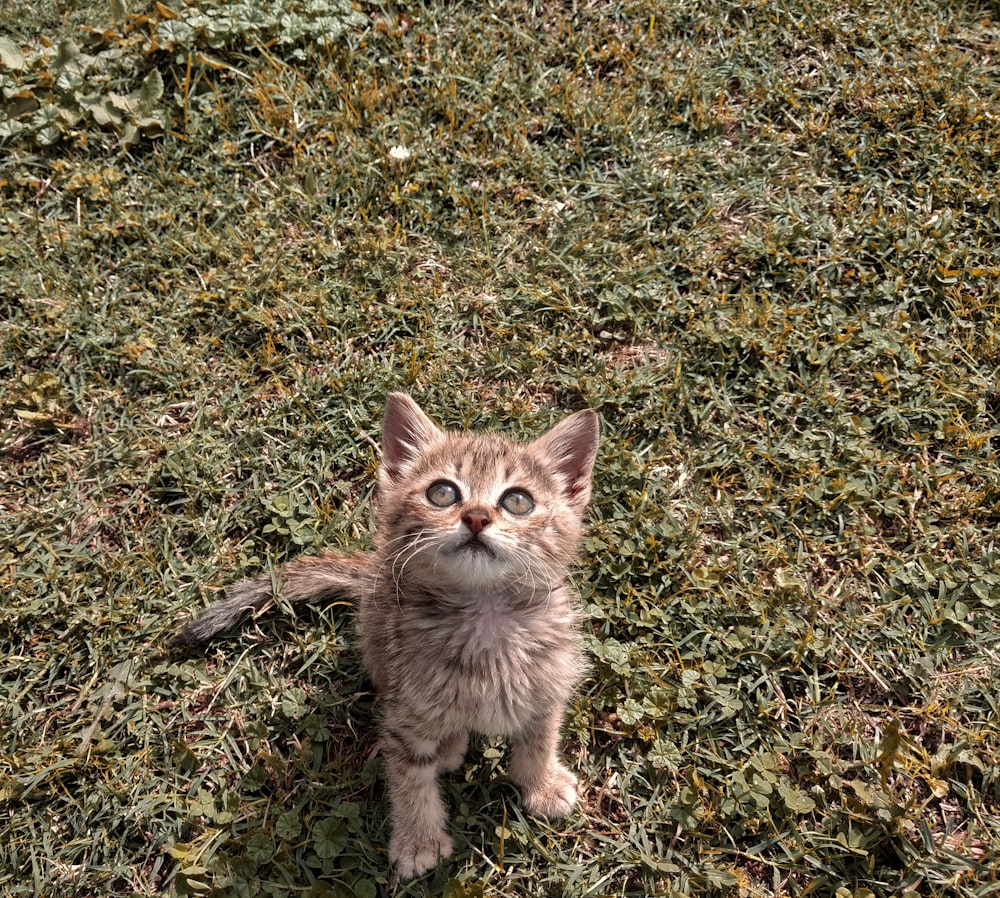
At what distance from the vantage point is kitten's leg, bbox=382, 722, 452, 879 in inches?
110

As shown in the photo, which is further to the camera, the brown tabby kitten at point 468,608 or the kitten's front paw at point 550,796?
the kitten's front paw at point 550,796

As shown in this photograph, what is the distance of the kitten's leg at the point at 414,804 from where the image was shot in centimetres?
280

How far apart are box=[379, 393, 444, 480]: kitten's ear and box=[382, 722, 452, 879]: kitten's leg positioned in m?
0.96

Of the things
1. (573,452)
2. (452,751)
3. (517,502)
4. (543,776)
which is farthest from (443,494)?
(543,776)

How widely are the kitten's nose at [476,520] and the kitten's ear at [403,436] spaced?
0.63 m

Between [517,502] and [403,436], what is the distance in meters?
0.61

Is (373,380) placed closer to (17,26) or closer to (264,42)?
(264,42)

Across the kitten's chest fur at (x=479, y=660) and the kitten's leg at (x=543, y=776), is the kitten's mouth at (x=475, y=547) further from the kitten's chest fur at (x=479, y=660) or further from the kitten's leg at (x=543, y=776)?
the kitten's leg at (x=543, y=776)

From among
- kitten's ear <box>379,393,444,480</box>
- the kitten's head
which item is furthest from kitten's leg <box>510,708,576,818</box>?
kitten's ear <box>379,393,444,480</box>

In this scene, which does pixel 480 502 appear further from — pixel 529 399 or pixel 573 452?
pixel 529 399

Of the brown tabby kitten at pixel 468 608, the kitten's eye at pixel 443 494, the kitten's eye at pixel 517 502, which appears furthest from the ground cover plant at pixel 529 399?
the kitten's eye at pixel 443 494

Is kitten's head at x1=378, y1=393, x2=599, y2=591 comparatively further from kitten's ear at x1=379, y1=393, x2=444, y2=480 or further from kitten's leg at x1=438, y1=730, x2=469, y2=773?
kitten's leg at x1=438, y1=730, x2=469, y2=773

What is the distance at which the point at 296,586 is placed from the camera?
136 inches

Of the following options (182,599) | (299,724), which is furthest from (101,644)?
(299,724)
